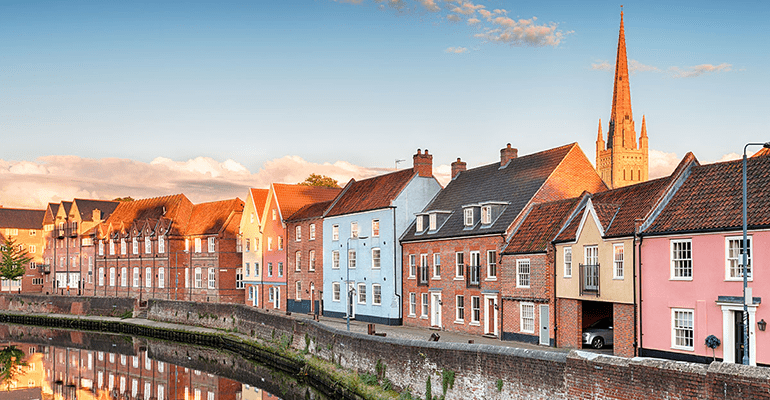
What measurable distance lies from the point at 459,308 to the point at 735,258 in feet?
59.1

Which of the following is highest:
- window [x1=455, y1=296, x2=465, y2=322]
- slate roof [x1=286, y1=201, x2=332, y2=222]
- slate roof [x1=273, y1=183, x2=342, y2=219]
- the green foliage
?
slate roof [x1=273, y1=183, x2=342, y2=219]

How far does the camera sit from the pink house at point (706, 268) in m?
22.5

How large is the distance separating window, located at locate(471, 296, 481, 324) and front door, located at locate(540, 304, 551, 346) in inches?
212

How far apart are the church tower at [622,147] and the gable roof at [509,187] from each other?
103753 mm

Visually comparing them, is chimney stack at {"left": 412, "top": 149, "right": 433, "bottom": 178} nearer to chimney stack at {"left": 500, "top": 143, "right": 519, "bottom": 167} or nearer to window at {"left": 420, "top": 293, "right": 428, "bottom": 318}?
chimney stack at {"left": 500, "top": 143, "right": 519, "bottom": 167}

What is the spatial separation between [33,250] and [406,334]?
83488 millimetres

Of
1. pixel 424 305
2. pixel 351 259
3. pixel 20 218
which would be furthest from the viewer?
pixel 20 218

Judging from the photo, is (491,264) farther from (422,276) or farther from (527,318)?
(422,276)

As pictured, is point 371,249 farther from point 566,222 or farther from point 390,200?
point 566,222

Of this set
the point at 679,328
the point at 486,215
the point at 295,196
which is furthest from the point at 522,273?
the point at 295,196

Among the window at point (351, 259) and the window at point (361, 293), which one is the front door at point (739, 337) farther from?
the window at point (351, 259)

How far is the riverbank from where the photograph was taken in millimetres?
16031

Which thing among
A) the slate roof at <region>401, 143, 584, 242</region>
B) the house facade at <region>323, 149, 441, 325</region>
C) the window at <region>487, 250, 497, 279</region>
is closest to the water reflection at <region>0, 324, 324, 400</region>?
the house facade at <region>323, 149, 441, 325</region>

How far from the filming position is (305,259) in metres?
54.8
